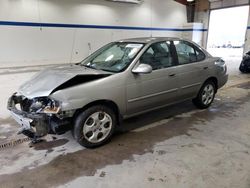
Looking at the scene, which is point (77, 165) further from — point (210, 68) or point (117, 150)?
→ point (210, 68)

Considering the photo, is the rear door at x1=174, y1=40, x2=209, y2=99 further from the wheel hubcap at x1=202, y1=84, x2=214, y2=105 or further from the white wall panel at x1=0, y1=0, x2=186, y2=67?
the white wall panel at x1=0, y1=0, x2=186, y2=67

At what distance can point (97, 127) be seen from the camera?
2824 millimetres

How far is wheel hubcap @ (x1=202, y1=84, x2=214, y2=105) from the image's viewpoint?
4.22 m

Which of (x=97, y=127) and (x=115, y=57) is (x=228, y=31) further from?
(x=97, y=127)

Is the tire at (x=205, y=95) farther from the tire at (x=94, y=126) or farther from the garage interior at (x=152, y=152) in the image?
the tire at (x=94, y=126)

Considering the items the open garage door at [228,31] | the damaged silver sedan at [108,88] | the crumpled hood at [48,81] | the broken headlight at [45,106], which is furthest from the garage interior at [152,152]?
the open garage door at [228,31]

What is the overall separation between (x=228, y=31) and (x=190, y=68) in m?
14.6

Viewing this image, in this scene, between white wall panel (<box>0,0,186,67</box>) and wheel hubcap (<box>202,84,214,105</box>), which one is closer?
wheel hubcap (<box>202,84,214,105</box>)

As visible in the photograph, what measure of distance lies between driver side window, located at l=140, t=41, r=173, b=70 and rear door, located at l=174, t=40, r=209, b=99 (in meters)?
0.21

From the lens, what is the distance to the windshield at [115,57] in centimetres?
315

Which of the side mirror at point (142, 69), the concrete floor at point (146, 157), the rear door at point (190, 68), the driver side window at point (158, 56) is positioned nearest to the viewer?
the concrete floor at point (146, 157)

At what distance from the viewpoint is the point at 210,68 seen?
13.5 feet

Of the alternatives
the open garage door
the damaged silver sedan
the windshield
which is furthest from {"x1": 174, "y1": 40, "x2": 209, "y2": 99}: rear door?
the open garage door

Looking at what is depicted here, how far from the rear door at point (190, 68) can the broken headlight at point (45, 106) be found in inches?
78.2
